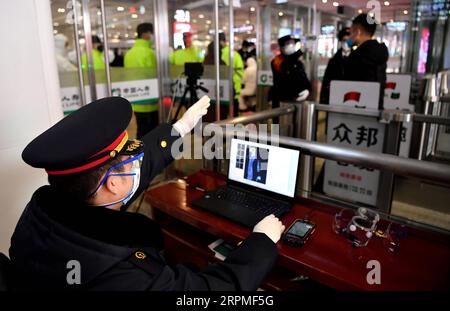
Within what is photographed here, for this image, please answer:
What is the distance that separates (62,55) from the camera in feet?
9.83

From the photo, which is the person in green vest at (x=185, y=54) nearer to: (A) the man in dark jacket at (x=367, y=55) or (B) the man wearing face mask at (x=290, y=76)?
Result: (B) the man wearing face mask at (x=290, y=76)

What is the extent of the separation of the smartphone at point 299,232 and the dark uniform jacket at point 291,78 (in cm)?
240

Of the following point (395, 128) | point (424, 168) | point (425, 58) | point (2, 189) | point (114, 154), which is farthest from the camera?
point (425, 58)

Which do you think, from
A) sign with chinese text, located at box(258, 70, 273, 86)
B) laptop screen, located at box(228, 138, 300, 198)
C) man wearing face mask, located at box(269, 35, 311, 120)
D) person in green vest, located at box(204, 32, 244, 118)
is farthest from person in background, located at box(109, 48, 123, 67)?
sign with chinese text, located at box(258, 70, 273, 86)

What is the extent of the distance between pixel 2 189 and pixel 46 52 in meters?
0.66

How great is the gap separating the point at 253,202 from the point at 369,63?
181cm

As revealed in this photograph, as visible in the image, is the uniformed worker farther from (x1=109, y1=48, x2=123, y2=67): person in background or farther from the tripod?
(x1=109, y1=48, x2=123, y2=67): person in background

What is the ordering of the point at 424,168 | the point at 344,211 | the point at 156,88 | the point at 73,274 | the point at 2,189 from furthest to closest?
the point at 156,88 < the point at 2,189 < the point at 344,211 < the point at 424,168 < the point at 73,274

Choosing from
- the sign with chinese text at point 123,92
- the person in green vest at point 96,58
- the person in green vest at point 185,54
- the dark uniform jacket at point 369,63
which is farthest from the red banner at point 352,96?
the person in green vest at point 96,58

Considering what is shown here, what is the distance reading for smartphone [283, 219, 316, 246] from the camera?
1154 mm

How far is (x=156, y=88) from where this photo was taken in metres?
3.52
